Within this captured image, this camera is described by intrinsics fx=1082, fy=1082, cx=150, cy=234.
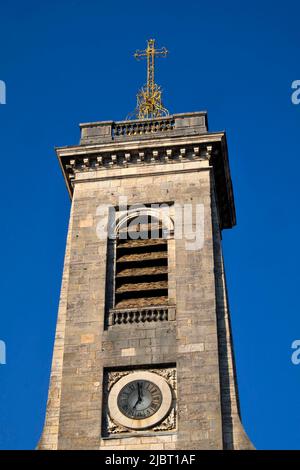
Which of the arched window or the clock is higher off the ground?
the arched window

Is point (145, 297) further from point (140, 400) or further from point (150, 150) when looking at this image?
point (150, 150)

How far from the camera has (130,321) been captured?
99.2ft

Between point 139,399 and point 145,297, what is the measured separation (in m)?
3.30

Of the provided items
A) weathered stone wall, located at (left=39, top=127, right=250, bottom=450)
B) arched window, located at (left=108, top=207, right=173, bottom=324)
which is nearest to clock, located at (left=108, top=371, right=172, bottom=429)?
weathered stone wall, located at (left=39, top=127, right=250, bottom=450)

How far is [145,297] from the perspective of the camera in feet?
101

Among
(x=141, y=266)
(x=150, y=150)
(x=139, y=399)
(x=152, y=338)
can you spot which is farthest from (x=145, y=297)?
(x=150, y=150)

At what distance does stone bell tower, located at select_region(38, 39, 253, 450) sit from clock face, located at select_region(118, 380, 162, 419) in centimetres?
3

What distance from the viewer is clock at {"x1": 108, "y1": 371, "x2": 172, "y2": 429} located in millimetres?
28516

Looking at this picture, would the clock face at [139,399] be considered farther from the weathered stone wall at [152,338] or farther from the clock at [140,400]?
the weathered stone wall at [152,338]

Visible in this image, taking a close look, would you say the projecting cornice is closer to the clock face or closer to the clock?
the clock

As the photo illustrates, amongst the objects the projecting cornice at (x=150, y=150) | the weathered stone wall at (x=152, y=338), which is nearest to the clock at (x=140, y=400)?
the weathered stone wall at (x=152, y=338)
